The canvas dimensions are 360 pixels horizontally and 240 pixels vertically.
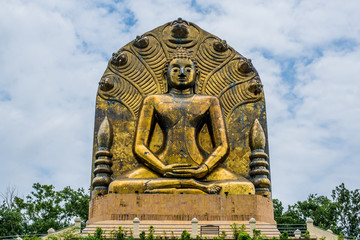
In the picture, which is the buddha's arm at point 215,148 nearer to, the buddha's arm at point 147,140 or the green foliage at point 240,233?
the buddha's arm at point 147,140

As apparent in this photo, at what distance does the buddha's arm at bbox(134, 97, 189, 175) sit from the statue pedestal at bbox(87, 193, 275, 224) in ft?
2.61

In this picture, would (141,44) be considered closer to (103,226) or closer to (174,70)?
(174,70)

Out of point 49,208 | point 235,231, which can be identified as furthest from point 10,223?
point 235,231

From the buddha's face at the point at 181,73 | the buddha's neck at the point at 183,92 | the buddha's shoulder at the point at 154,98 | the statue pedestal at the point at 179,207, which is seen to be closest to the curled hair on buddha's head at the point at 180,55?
the buddha's face at the point at 181,73

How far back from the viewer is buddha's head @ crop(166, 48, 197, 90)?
11.9 metres

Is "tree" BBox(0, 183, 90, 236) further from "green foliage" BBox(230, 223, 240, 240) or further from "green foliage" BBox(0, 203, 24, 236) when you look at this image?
"green foliage" BBox(230, 223, 240, 240)

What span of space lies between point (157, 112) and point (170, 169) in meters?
1.55

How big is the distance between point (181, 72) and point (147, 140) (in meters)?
1.70

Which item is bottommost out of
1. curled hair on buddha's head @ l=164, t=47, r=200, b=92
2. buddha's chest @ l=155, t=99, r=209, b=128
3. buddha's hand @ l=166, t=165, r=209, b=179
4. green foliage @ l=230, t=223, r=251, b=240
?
green foliage @ l=230, t=223, r=251, b=240

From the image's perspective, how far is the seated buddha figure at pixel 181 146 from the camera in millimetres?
10383

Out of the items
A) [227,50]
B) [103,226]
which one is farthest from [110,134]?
[227,50]

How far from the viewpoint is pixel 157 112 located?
38.2 ft

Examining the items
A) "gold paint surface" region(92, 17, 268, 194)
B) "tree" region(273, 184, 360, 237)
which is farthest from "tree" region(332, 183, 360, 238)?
"gold paint surface" region(92, 17, 268, 194)

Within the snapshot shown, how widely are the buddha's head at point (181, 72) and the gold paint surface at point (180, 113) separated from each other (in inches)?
1.9
